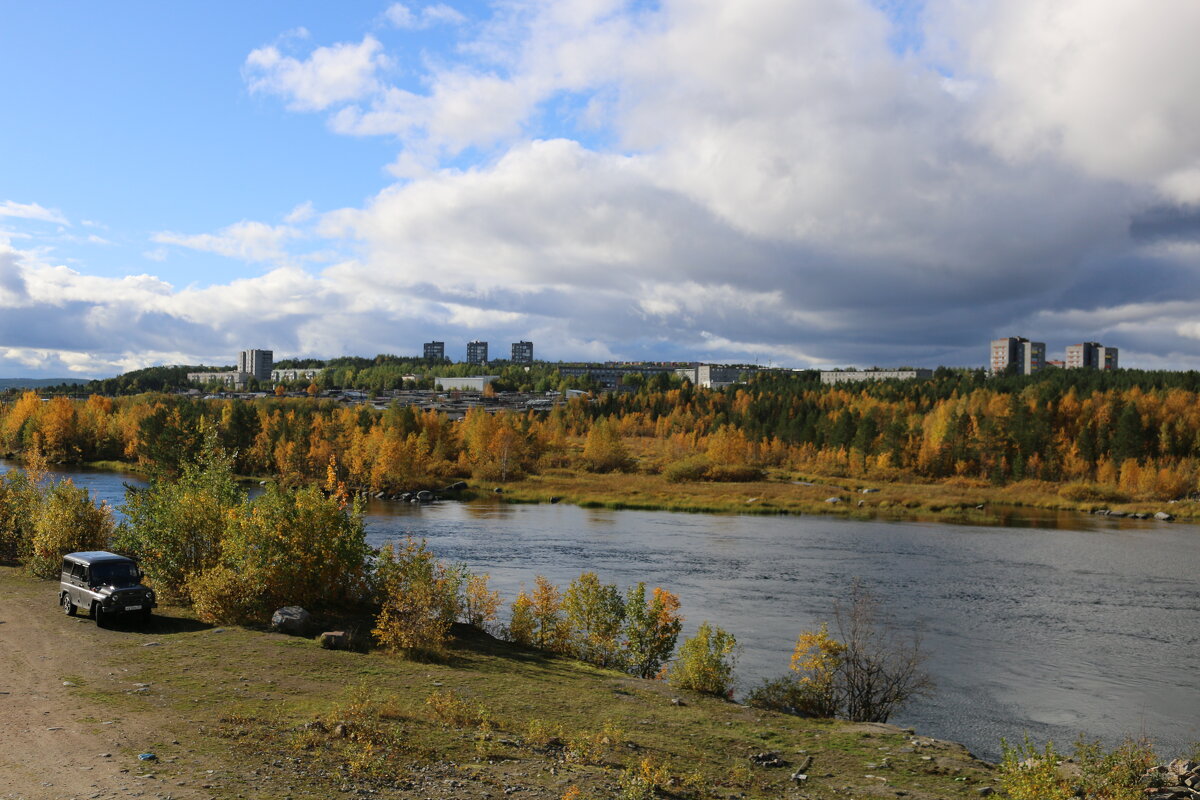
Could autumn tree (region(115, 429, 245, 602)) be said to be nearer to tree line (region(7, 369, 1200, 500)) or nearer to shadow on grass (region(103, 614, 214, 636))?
shadow on grass (region(103, 614, 214, 636))

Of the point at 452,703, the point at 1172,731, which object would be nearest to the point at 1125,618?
the point at 1172,731

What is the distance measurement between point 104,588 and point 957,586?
45.0 m

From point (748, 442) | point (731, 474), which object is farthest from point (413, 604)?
point (748, 442)

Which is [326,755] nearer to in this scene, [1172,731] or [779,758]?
[779,758]

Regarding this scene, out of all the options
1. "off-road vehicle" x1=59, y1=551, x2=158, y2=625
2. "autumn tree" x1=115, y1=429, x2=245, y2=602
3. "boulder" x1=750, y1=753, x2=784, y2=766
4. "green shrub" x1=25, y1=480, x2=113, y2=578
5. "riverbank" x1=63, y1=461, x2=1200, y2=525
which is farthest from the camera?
"riverbank" x1=63, y1=461, x2=1200, y2=525

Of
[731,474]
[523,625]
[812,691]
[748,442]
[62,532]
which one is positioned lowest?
[812,691]

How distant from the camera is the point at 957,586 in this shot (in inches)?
1991

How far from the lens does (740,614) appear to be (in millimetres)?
40375

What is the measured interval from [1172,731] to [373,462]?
99141 millimetres

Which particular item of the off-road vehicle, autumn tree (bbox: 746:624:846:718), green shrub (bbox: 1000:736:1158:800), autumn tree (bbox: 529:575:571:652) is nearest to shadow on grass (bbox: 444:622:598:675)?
autumn tree (bbox: 529:575:571:652)

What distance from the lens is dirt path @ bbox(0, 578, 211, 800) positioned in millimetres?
14352

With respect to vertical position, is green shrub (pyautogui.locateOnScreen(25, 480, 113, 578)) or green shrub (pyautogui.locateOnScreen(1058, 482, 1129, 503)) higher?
green shrub (pyautogui.locateOnScreen(25, 480, 113, 578))

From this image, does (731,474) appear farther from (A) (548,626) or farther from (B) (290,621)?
(B) (290,621)

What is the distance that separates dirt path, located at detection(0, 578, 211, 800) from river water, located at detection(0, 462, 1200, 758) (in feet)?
63.3
